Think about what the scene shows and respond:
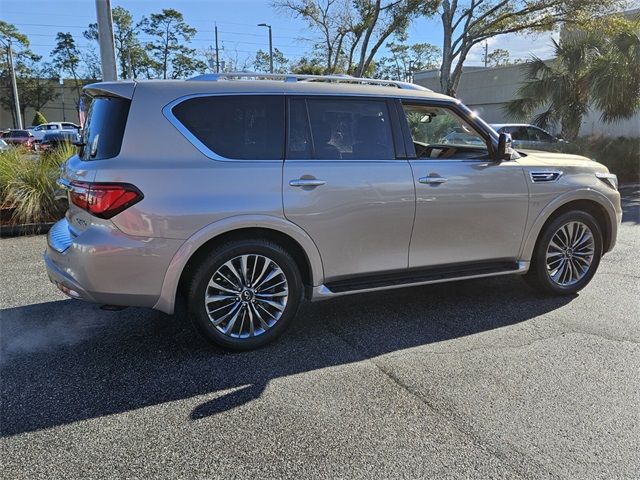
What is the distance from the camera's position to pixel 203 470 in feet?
8.25

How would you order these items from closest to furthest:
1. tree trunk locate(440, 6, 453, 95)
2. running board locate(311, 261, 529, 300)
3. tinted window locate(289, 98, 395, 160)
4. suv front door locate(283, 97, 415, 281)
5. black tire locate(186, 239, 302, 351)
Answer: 1. black tire locate(186, 239, 302, 351)
2. suv front door locate(283, 97, 415, 281)
3. tinted window locate(289, 98, 395, 160)
4. running board locate(311, 261, 529, 300)
5. tree trunk locate(440, 6, 453, 95)

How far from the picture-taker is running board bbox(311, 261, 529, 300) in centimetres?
402

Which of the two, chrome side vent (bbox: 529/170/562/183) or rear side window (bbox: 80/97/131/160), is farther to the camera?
chrome side vent (bbox: 529/170/562/183)

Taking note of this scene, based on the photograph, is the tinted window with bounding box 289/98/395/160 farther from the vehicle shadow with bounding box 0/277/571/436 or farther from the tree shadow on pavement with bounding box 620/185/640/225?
the tree shadow on pavement with bounding box 620/185/640/225

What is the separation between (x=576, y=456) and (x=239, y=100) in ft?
10.0

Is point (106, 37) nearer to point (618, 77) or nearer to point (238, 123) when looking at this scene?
point (238, 123)

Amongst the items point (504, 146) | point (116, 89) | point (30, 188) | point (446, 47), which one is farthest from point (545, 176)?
point (446, 47)

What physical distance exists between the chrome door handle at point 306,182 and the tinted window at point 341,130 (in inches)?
8.0

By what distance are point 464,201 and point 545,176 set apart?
3.12 feet

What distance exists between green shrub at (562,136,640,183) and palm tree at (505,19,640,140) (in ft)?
2.88

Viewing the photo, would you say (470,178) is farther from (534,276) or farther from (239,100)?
(239,100)

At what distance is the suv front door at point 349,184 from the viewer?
150 inches

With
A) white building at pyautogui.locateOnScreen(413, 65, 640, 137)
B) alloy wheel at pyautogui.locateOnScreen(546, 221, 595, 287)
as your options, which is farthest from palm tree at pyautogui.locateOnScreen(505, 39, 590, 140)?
white building at pyautogui.locateOnScreen(413, 65, 640, 137)

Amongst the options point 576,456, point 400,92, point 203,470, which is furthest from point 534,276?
point 203,470
